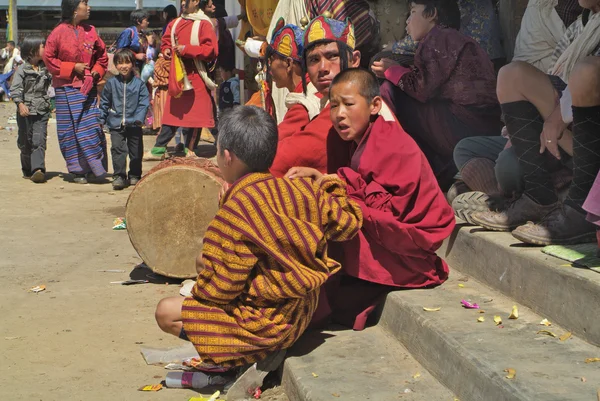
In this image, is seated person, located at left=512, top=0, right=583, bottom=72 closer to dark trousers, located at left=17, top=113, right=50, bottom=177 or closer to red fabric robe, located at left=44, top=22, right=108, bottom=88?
red fabric robe, located at left=44, top=22, right=108, bottom=88

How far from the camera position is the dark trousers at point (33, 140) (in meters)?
10.7

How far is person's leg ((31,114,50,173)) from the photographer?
1071 cm

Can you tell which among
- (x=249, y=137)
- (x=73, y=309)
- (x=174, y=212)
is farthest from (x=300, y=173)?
(x=73, y=309)

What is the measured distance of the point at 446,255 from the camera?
485 centimetres

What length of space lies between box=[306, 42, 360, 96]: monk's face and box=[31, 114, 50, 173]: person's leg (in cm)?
642

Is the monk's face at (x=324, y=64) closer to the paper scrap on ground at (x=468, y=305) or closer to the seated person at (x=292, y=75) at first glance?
the seated person at (x=292, y=75)

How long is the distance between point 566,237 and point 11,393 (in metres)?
2.66

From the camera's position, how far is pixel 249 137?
156 inches

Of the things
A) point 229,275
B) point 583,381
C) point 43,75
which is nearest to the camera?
point 583,381

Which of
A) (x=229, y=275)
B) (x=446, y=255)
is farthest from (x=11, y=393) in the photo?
(x=446, y=255)

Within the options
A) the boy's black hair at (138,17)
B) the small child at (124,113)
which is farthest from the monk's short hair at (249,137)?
the boy's black hair at (138,17)

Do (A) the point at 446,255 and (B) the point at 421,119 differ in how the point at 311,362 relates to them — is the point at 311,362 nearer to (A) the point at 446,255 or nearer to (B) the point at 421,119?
(A) the point at 446,255

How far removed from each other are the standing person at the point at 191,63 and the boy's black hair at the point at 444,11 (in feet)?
16.4

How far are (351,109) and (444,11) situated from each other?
6.74 feet
